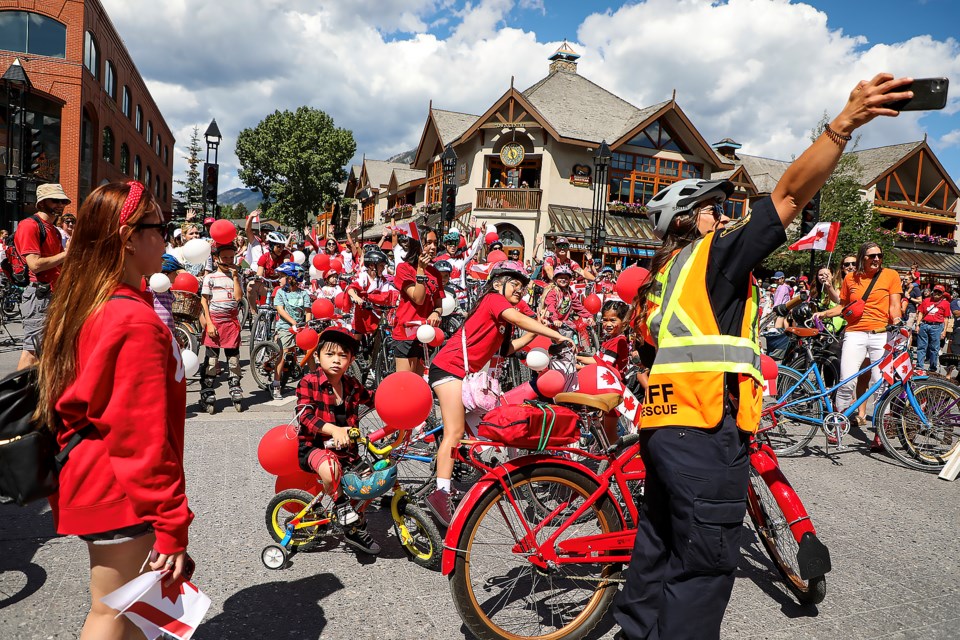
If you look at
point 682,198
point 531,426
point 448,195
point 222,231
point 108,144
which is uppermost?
point 108,144

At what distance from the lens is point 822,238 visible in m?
2.81

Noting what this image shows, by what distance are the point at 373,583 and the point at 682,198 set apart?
2593 mm

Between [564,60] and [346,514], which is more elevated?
[564,60]

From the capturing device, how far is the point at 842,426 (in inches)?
234

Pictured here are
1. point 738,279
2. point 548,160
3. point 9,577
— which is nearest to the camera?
point 738,279

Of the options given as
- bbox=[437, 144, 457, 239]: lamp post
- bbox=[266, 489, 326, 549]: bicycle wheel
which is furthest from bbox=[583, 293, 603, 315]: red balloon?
bbox=[437, 144, 457, 239]: lamp post

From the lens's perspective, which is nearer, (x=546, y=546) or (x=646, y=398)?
(x=646, y=398)

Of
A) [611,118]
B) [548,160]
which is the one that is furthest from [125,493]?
[611,118]

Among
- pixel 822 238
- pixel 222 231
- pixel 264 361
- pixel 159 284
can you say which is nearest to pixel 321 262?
pixel 264 361

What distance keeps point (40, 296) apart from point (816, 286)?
52.2ft

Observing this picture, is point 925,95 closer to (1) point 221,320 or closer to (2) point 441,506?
(2) point 441,506

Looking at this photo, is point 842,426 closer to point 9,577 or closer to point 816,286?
point 9,577

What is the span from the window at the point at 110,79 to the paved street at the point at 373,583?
110ft

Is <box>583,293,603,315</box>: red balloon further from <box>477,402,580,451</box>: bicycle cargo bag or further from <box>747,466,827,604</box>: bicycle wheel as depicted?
<box>477,402,580,451</box>: bicycle cargo bag
